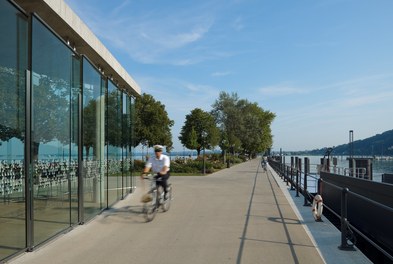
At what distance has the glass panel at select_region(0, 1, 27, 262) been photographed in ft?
19.1

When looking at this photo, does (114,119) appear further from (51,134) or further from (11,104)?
(11,104)

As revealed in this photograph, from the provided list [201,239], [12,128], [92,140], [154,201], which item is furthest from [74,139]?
[201,239]

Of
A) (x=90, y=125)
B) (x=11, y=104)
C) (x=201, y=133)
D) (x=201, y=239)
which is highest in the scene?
(x=201, y=133)

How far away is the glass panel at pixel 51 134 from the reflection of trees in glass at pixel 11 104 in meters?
0.38

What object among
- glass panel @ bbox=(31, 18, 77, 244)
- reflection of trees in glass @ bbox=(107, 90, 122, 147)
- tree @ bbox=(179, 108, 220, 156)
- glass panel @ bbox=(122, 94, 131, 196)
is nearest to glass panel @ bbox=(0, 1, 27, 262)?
glass panel @ bbox=(31, 18, 77, 244)

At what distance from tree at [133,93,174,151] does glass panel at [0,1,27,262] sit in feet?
153

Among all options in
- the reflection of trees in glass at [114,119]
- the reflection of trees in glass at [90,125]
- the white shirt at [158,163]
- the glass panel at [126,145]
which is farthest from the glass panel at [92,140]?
the glass panel at [126,145]

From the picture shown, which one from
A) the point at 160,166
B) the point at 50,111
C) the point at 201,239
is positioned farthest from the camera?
the point at 160,166

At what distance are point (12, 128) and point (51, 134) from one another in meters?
1.45

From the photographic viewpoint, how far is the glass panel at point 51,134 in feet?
22.4

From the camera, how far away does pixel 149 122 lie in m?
54.3

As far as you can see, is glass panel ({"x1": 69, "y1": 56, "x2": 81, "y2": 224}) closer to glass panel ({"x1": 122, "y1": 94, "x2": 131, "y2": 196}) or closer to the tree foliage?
glass panel ({"x1": 122, "y1": 94, "x2": 131, "y2": 196})

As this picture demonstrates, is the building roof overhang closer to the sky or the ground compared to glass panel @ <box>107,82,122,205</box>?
closer to the sky

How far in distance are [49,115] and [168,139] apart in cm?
4934
